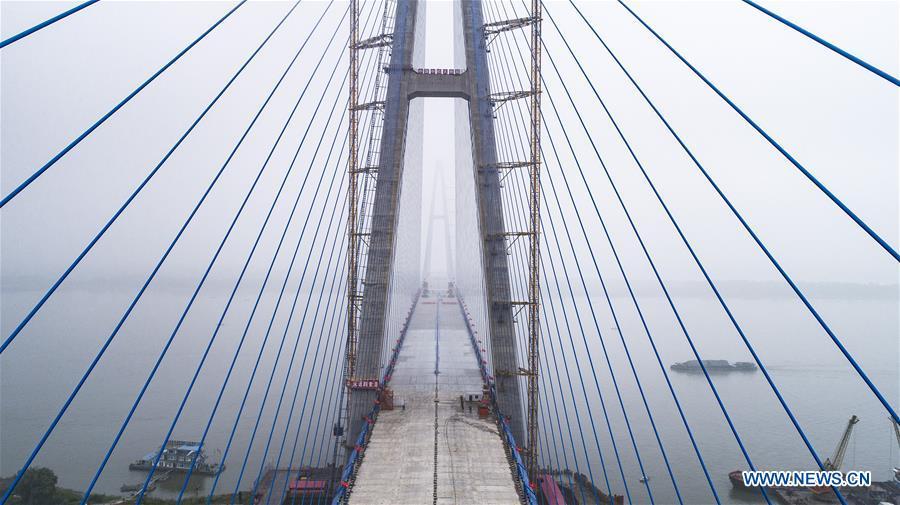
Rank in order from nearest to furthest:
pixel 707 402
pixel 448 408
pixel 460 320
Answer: pixel 448 408
pixel 707 402
pixel 460 320

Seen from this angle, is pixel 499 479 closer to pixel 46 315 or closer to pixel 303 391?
pixel 303 391

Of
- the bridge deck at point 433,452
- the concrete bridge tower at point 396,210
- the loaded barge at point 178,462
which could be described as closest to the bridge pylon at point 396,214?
the concrete bridge tower at point 396,210

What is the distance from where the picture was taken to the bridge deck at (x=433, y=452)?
Result: 13.6 m

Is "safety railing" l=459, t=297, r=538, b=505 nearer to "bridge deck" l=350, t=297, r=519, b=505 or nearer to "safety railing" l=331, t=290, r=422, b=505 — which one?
"bridge deck" l=350, t=297, r=519, b=505

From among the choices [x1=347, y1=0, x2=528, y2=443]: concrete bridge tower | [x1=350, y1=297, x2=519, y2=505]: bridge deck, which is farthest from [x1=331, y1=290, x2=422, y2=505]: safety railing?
[x1=347, y1=0, x2=528, y2=443]: concrete bridge tower

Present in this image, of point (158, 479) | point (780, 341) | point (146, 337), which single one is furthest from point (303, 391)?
point (780, 341)

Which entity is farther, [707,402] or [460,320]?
[460,320]

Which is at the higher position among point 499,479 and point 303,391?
point 303,391

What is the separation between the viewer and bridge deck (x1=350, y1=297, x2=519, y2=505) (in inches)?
534

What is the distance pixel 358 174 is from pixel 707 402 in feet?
126

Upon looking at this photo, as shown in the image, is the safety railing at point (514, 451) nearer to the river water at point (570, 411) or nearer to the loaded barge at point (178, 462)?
the river water at point (570, 411)

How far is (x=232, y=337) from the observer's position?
79.6 metres

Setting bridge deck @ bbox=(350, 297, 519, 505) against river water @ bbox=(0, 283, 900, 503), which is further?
river water @ bbox=(0, 283, 900, 503)

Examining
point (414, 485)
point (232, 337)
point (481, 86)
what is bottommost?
point (414, 485)
